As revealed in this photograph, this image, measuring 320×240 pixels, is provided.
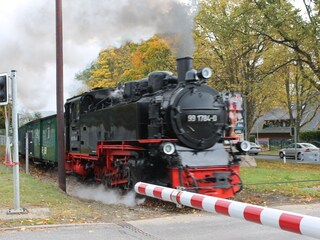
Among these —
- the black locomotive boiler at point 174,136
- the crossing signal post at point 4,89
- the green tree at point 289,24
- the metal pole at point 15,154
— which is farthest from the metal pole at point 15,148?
the green tree at point 289,24

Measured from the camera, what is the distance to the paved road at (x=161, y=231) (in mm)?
6414

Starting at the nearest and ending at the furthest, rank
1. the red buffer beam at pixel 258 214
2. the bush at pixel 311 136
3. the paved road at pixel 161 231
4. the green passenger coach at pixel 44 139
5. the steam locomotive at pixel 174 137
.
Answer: the red buffer beam at pixel 258 214, the paved road at pixel 161 231, the steam locomotive at pixel 174 137, the green passenger coach at pixel 44 139, the bush at pixel 311 136

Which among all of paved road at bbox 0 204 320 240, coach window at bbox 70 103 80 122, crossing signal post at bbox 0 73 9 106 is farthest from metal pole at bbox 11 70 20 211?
coach window at bbox 70 103 80 122

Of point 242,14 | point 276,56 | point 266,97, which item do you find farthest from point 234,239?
point 266,97

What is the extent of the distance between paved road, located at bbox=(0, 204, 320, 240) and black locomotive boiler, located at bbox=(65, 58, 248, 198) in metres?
1.67

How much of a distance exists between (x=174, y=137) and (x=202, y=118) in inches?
32.3

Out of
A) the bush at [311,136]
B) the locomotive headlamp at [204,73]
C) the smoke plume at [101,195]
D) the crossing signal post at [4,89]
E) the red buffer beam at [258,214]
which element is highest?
the locomotive headlamp at [204,73]

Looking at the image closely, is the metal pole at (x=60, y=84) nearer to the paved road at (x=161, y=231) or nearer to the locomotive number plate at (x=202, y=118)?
the locomotive number plate at (x=202, y=118)

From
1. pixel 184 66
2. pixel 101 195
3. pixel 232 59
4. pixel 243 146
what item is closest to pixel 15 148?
pixel 184 66

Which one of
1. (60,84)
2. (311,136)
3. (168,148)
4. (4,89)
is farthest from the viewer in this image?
(311,136)

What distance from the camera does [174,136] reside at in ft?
32.5

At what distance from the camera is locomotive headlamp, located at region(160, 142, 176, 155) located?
9297 millimetres

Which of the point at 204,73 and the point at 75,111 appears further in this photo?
the point at 75,111

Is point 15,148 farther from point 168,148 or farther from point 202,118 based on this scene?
point 202,118
